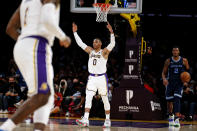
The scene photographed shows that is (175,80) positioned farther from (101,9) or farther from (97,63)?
(101,9)

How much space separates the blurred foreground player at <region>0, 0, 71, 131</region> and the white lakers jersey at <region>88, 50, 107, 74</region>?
5.34 metres

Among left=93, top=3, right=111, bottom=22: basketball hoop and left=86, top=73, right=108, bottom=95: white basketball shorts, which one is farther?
left=93, top=3, right=111, bottom=22: basketball hoop

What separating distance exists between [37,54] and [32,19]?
1.42ft

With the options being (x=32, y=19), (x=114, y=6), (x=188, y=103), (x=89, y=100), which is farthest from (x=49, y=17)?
(x=188, y=103)

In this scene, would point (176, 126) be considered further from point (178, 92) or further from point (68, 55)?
Answer: point (68, 55)

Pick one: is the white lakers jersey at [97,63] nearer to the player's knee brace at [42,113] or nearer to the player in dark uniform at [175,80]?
the player in dark uniform at [175,80]

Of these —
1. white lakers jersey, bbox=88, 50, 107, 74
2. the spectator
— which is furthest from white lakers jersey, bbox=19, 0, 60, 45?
the spectator

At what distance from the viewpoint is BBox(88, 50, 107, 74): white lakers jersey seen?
31.1 feet

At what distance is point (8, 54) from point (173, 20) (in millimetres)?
10187

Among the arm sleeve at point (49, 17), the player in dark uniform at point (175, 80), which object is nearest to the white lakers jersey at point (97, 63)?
the player in dark uniform at point (175, 80)

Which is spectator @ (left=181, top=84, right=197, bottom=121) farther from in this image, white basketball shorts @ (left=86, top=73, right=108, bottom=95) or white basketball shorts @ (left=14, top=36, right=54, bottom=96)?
white basketball shorts @ (left=14, top=36, right=54, bottom=96)

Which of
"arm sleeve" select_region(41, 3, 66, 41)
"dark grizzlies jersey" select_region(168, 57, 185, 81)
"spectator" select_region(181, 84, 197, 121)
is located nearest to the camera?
"arm sleeve" select_region(41, 3, 66, 41)

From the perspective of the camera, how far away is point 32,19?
161 inches

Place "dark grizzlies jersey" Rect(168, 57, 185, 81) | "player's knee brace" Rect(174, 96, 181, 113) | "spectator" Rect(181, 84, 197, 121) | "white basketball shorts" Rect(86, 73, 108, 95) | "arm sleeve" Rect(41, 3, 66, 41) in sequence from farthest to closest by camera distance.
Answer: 1. "spectator" Rect(181, 84, 197, 121)
2. "dark grizzlies jersey" Rect(168, 57, 185, 81)
3. "player's knee brace" Rect(174, 96, 181, 113)
4. "white basketball shorts" Rect(86, 73, 108, 95)
5. "arm sleeve" Rect(41, 3, 66, 41)
